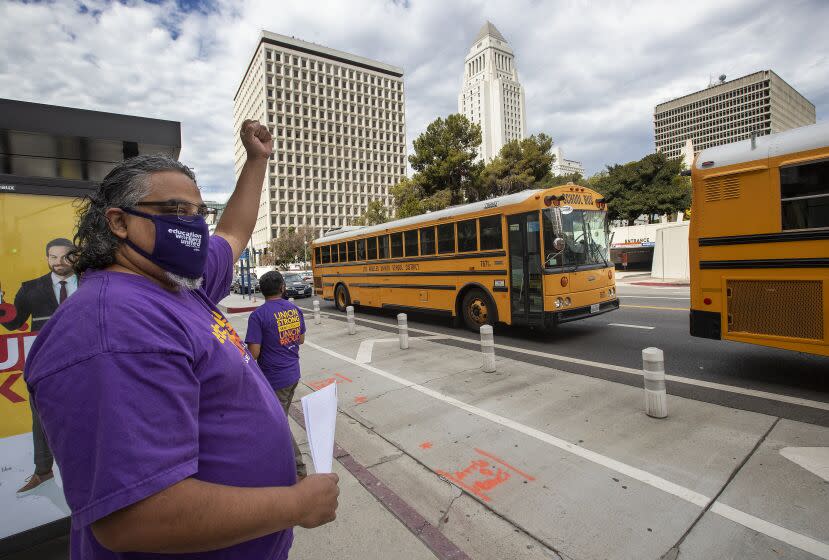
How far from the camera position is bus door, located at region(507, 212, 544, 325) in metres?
8.75

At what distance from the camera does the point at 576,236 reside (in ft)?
30.0

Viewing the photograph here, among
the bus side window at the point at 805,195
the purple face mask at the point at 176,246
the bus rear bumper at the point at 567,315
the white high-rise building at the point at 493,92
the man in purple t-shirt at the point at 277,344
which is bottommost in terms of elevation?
the bus rear bumper at the point at 567,315

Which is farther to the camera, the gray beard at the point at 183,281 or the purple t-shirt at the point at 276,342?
the purple t-shirt at the point at 276,342

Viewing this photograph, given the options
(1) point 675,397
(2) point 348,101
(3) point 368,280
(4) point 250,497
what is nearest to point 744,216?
(1) point 675,397

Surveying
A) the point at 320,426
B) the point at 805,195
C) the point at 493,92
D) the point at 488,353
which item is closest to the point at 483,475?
the point at 320,426

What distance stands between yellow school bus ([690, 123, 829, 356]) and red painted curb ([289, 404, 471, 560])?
5152mm

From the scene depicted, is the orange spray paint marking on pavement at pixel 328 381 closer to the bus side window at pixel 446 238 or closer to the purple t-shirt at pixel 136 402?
the bus side window at pixel 446 238

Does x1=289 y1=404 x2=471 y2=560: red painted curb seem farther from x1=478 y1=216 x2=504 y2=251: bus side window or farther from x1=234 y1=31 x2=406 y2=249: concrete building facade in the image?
x1=234 y1=31 x2=406 y2=249: concrete building facade

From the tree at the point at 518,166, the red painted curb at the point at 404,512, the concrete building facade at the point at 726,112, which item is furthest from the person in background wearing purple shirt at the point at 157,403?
the concrete building facade at the point at 726,112

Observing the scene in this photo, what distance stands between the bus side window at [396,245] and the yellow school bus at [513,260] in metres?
0.06

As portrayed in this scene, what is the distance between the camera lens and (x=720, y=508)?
3.21 m

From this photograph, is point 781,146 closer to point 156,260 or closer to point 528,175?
point 156,260

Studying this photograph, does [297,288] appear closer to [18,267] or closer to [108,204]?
[18,267]

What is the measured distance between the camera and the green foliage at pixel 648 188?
40.5 meters
